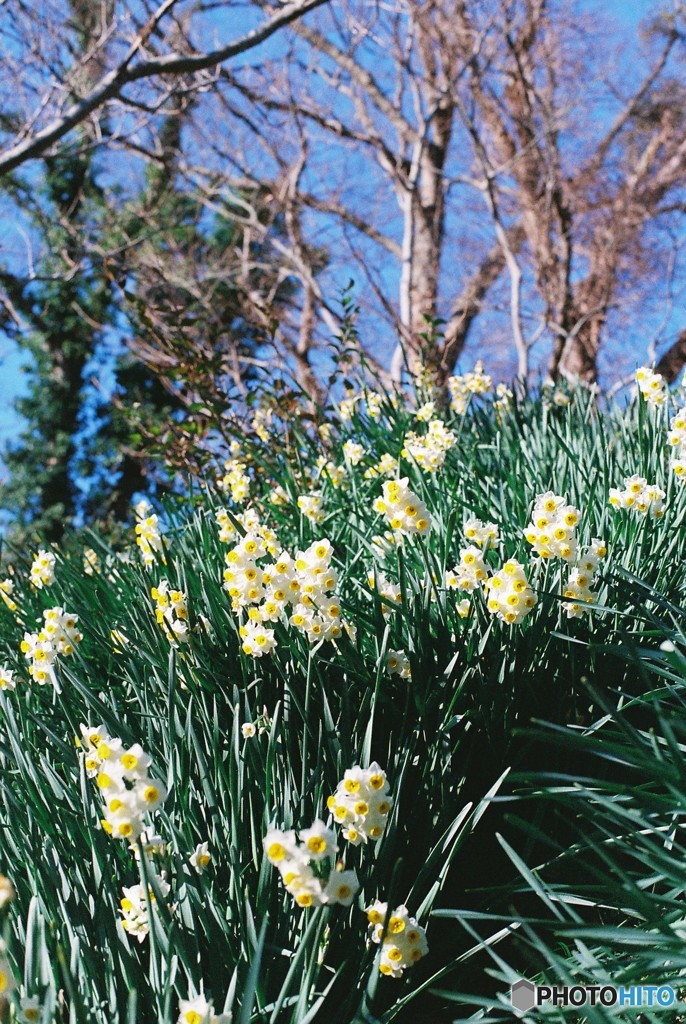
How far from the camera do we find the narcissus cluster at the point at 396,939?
130 cm

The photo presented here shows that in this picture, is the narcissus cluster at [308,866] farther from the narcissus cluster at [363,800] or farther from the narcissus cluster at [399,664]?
the narcissus cluster at [399,664]

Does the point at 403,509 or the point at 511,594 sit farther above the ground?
the point at 403,509

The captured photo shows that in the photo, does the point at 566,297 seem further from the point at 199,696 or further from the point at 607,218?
the point at 199,696

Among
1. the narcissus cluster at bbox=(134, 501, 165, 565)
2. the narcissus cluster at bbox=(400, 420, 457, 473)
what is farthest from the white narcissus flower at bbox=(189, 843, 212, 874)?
the narcissus cluster at bbox=(400, 420, 457, 473)

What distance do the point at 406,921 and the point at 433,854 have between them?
0.20 m

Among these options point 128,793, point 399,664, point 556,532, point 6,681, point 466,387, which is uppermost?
point 466,387

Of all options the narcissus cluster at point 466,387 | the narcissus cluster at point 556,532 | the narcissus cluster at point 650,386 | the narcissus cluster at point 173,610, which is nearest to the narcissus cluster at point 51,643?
the narcissus cluster at point 173,610

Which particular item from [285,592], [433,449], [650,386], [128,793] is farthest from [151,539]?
[650,386]

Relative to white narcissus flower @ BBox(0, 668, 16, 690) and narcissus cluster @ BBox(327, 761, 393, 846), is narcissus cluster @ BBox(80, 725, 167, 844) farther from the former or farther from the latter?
white narcissus flower @ BBox(0, 668, 16, 690)

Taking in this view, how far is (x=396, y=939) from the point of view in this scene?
1308mm

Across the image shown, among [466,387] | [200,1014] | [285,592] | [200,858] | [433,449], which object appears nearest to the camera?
[200,1014]

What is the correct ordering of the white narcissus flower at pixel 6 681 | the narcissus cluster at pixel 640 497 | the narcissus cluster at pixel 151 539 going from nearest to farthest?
the narcissus cluster at pixel 640 497 → the white narcissus flower at pixel 6 681 → the narcissus cluster at pixel 151 539

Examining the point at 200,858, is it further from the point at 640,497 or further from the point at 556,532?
the point at 640,497

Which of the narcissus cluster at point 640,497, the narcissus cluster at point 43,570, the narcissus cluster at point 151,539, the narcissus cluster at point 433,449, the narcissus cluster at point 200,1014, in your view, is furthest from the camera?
the narcissus cluster at point 433,449
